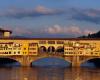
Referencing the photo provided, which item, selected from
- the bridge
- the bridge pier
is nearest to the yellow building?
the bridge

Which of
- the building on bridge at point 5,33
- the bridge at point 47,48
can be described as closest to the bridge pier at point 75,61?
the bridge at point 47,48

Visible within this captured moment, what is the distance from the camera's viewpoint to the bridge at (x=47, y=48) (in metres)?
91.0

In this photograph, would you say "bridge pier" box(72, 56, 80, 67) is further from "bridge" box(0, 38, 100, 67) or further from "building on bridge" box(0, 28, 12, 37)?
"building on bridge" box(0, 28, 12, 37)

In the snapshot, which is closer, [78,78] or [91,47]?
[78,78]

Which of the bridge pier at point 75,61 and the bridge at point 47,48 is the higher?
the bridge at point 47,48

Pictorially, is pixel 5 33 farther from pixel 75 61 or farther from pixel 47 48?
pixel 75 61

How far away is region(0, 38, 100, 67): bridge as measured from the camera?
9100 cm

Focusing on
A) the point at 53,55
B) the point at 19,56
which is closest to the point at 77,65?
the point at 53,55

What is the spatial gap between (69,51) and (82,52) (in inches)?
87.1

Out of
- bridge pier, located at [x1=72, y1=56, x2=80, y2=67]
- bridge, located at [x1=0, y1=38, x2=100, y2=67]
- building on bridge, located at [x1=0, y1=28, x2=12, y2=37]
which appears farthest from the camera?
building on bridge, located at [x1=0, y1=28, x2=12, y2=37]

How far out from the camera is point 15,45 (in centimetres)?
9512

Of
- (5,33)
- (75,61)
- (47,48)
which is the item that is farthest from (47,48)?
(5,33)

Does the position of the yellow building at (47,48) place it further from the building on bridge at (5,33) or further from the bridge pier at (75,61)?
the building on bridge at (5,33)

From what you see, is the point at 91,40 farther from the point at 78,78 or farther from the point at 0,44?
the point at 78,78
